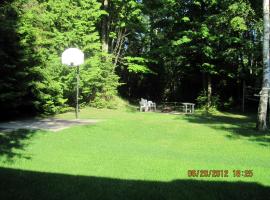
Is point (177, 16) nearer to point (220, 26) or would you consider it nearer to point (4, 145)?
point (220, 26)

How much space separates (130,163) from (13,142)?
12.6 ft

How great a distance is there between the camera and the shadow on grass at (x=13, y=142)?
7.97m

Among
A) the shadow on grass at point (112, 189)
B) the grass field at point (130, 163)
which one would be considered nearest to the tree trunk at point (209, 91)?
the grass field at point (130, 163)

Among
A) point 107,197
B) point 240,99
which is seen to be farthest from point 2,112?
point 240,99

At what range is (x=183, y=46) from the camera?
25734 mm

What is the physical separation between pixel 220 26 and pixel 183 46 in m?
3.00

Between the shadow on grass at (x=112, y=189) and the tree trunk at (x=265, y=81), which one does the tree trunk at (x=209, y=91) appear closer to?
the tree trunk at (x=265, y=81)

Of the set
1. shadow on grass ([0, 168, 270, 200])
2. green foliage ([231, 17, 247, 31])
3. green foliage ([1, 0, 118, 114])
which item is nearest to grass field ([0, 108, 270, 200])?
shadow on grass ([0, 168, 270, 200])

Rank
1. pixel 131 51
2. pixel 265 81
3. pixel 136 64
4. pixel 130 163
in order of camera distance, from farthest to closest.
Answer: pixel 131 51 → pixel 136 64 → pixel 265 81 → pixel 130 163

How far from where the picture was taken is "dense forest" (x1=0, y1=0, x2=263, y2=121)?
15.1 m

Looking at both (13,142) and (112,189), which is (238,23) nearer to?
(13,142)

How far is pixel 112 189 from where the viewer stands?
5.22 m
